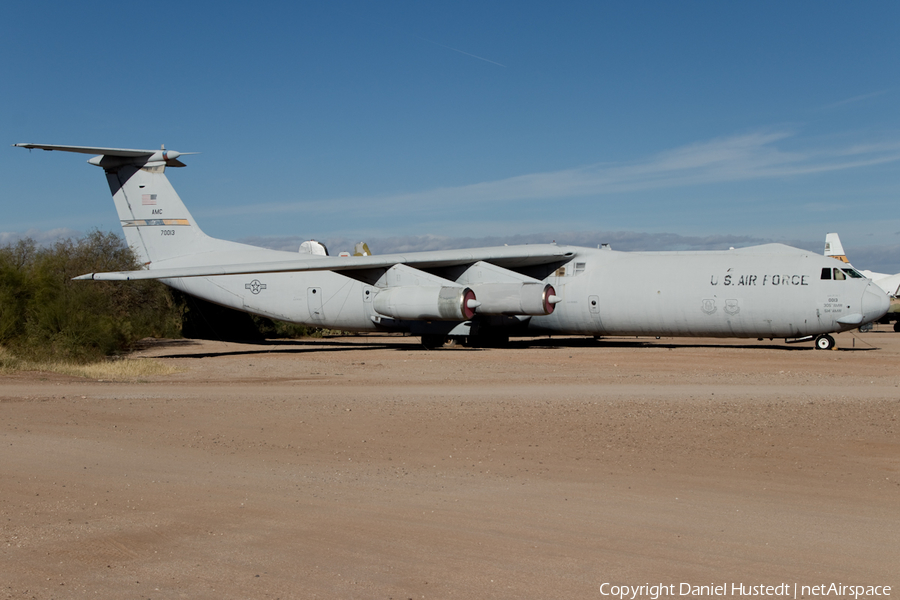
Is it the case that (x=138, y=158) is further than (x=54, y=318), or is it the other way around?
(x=138, y=158)

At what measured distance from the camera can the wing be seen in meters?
25.9

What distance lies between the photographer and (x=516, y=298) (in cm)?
2548

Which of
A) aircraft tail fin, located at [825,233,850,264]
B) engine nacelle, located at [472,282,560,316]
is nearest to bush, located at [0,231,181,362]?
engine nacelle, located at [472,282,560,316]

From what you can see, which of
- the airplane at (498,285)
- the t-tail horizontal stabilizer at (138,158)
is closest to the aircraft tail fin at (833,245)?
the airplane at (498,285)

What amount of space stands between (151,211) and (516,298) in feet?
49.6

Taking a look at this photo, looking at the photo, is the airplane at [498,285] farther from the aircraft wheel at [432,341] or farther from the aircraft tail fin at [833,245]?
the aircraft tail fin at [833,245]

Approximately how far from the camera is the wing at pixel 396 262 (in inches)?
1020

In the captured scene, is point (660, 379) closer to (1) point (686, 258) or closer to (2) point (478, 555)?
(1) point (686, 258)

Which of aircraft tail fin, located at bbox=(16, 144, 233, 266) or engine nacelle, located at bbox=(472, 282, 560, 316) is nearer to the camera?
engine nacelle, located at bbox=(472, 282, 560, 316)

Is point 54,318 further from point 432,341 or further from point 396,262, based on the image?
point 432,341

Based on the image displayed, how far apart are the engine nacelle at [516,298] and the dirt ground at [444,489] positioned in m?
9.49

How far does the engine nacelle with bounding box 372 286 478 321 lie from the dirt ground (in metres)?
9.72

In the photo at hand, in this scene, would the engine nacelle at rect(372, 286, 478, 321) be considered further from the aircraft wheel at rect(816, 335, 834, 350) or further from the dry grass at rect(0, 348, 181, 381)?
the aircraft wheel at rect(816, 335, 834, 350)

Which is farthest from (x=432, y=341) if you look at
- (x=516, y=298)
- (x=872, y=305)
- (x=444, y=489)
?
(x=444, y=489)
